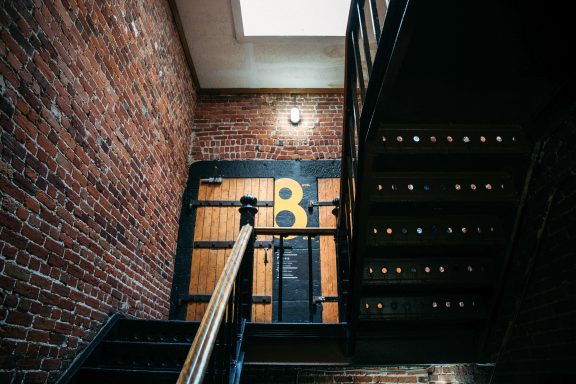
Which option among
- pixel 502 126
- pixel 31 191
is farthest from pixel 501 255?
pixel 31 191

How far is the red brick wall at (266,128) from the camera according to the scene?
17.6ft

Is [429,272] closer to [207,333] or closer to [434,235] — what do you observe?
[434,235]

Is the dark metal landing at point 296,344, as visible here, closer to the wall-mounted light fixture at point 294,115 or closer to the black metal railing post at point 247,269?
the black metal railing post at point 247,269

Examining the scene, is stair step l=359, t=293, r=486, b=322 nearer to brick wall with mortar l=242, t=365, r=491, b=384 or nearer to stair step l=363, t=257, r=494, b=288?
stair step l=363, t=257, r=494, b=288

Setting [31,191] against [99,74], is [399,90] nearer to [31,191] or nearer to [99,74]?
[31,191]

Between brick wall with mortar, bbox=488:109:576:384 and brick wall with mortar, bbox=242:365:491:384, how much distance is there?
127cm

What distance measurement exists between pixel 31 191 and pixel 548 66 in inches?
108

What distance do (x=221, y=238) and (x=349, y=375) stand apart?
7.08 feet

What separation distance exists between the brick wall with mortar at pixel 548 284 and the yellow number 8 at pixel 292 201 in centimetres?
255

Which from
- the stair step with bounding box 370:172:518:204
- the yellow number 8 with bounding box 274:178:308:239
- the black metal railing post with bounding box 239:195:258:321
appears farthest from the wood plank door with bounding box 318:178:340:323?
the stair step with bounding box 370:172:518:204

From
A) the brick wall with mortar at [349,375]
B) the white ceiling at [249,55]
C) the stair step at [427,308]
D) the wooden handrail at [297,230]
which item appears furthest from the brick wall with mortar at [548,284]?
the white ceiling at [249,55]

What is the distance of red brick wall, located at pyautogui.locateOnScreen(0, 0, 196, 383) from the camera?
6.61 ft

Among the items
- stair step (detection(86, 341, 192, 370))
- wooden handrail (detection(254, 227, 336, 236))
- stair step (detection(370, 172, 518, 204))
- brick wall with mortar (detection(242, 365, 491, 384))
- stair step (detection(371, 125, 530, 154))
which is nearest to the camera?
stair step (detection(371, 125, 530, 154))

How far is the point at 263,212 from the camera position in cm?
489
